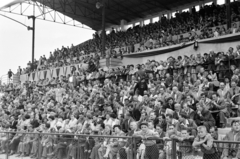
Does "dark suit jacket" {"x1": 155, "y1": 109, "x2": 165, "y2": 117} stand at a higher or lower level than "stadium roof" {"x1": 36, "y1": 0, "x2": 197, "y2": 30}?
lower

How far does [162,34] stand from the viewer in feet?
87.3

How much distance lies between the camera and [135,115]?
12398mm

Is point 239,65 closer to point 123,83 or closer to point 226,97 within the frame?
point 226,97

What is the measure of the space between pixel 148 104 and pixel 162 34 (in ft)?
48.3

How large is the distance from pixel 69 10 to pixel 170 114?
3225cm

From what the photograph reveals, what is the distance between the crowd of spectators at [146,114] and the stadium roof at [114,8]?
17.4 meters

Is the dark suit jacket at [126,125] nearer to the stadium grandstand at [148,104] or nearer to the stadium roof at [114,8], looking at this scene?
the stadium grandstand at [148,104]

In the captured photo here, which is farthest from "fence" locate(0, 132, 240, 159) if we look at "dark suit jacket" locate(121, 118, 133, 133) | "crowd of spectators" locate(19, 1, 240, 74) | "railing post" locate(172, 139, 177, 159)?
"crowd of spectators" locate(19, 1, 240, 74)

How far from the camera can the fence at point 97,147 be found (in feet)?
20.8

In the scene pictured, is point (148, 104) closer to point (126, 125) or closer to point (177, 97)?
point (177, 97)

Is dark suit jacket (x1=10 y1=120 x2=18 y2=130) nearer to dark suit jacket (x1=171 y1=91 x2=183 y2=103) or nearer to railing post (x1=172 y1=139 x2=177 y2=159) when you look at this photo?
dark suit jacket (x1=171 y1=91 x2=183 y2=103)

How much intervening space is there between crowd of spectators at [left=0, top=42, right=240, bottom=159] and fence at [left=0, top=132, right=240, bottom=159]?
0.06 ft

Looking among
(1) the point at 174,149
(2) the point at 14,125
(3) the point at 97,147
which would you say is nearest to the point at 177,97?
(3) the point at 97,147

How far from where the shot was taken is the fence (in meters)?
6.34
